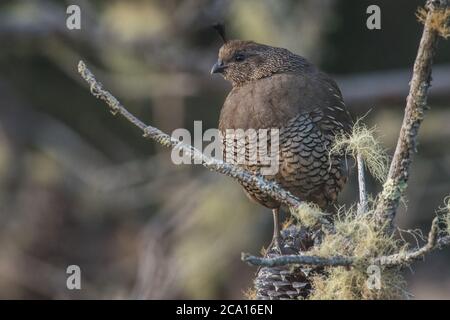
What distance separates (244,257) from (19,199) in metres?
5.76

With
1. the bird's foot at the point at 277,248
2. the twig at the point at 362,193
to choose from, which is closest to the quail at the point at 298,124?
the bird's foot at the point at 277,248

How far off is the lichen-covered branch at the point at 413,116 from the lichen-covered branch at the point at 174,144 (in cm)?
22

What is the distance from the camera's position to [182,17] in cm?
633

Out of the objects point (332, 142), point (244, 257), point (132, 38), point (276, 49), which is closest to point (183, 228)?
point (132, 38)

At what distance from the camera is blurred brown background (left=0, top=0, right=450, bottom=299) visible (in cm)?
607

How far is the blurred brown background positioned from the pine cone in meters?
2.59

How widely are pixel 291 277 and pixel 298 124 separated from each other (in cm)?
86

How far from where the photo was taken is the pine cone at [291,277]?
2.21 m

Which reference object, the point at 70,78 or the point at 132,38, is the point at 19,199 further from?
the point at 132,38

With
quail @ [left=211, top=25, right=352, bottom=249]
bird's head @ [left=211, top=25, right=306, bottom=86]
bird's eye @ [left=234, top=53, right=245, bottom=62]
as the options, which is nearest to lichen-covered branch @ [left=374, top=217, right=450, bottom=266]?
quail @ [left=211, top=25, right=352, bottom=249]

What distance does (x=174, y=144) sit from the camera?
2.11m

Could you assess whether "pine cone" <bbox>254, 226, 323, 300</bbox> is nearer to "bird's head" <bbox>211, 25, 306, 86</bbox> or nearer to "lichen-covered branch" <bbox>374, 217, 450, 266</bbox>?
"lichen-covered branch" <bbox>374, 217, 450, 266</bbox>

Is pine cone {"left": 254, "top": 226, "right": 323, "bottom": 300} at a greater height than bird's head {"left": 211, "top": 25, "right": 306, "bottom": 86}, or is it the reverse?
bird's head {"left": 211, "top": 25, "right": 306, "bottom": 86}

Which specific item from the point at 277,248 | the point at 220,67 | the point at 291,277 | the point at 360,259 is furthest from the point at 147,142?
the point at 360,259
